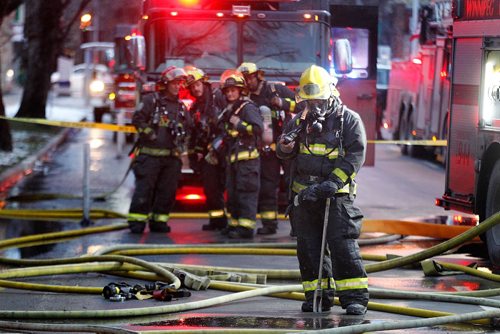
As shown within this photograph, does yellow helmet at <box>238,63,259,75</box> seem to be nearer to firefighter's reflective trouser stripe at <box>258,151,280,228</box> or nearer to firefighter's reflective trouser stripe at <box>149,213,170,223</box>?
firefighter's reflective trouser stripe at <box>258,151,280,228</box>

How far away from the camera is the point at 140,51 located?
14891 mm

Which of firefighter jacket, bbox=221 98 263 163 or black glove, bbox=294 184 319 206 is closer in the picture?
black glove, bbox=294 184 319 206

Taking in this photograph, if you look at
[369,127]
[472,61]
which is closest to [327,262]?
[472,61]

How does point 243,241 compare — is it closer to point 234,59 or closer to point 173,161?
point 173,161

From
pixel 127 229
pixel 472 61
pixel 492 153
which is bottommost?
pixel 127 229

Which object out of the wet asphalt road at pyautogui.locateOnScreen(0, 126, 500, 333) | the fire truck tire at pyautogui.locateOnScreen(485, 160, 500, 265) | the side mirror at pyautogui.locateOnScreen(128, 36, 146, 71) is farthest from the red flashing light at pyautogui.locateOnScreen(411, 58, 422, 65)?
the fire truck tire at pyautogui.locateOnScreen(485, 160, 500, 265)

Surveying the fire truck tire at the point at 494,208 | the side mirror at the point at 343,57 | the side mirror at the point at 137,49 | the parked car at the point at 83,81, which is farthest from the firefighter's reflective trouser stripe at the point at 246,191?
the parked car at the point at 83,81

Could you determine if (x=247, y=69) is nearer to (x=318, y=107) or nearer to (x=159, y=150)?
(x=159, y=150)

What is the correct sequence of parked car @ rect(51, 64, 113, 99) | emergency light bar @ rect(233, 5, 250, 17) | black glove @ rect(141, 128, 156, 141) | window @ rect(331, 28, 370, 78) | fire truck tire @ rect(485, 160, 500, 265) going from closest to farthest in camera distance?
1. fire truck tire @ rect(485, 160, 500, 265)
2. black glove @ rect(141, 128, 156, 141)
3. emergency light bar @ rect(233, 5, 250, 17)
4. window @ rect(331, 28, 370, 78)
5. parked car @ rect(51, 64, 113, 99)

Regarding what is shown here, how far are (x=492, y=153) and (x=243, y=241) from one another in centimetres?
280

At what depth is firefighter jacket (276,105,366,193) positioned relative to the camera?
353 inches

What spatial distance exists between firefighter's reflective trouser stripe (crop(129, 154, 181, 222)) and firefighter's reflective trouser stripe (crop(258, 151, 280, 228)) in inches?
35.7

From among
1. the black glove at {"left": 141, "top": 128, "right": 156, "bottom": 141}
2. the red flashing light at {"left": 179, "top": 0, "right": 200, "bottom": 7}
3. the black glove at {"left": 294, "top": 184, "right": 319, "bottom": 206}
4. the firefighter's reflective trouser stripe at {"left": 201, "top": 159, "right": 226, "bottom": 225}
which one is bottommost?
the firefighter's reflective trouser stripe at {"left": 201, "top": 159, "right": 226, "bottom": 225}

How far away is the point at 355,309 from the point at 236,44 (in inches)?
267
